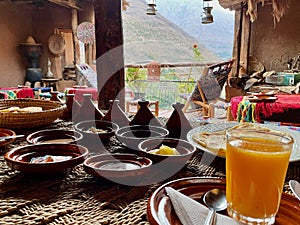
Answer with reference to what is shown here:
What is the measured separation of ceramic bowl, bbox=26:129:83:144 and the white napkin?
0.50 metres

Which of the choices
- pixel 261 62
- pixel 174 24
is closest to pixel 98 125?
pixel 261 62

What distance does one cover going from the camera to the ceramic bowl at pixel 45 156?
2.28ft

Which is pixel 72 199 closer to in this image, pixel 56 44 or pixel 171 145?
pixel 171 145

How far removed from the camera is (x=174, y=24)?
998cm

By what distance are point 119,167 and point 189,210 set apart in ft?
0.88

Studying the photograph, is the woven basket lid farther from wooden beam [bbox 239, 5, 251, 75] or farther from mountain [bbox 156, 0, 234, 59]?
wooden beam [bbox 239, 5, 251, 75]

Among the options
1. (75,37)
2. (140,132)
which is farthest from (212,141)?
(75,37)

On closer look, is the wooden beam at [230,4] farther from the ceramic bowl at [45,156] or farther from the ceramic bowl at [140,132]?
the ceramic bowl at [45,156]

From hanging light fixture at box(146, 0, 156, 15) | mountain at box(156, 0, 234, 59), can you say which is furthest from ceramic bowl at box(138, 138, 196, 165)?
mountain at box(156, 0, 234, 59)

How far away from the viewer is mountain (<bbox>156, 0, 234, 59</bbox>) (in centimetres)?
731

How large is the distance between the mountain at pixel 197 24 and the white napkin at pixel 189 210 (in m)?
6.69

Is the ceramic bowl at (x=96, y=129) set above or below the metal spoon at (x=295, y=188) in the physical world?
above

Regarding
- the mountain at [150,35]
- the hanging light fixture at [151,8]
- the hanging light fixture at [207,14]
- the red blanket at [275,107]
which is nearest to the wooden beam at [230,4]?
the hanging light fixture at [207,14]

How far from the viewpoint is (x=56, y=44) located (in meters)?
7.55
